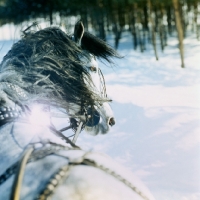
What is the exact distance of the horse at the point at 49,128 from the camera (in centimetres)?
62

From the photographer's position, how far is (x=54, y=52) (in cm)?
133

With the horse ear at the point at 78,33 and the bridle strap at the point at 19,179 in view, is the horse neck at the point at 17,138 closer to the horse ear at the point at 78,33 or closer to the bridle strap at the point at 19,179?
the bridle strap at the point at 19,179

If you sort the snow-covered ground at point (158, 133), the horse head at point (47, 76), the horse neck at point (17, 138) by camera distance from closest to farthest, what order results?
the horse neck at point (17, 138), the horse head at point (47, 76), the snow-covered ground at point (158, 133)

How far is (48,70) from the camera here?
1239 mm

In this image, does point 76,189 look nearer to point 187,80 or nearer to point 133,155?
point 133,155

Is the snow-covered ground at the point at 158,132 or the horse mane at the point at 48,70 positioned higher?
the horse mane at the point at 48,70

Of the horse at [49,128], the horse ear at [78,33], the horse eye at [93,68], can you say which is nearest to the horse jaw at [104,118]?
the horse at [49,128]

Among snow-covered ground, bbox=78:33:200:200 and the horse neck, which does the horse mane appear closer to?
the horse neck

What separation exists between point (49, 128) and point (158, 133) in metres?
3.74

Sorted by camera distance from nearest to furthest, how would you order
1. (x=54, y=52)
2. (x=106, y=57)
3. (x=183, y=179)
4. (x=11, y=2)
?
(x=54, y=52), (x=106, y=57), (x=183, y=179), (x=11, y=2)

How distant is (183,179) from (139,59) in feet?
33.1

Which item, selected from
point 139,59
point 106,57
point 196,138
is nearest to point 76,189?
point 106,57

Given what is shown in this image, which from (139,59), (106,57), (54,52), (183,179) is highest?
(54,52)

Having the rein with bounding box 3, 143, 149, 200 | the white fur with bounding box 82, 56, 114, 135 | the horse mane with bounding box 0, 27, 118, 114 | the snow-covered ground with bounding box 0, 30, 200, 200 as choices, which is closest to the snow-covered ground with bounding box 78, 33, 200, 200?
the snow-covered ground with bounding box 0, 30, 200, 200
